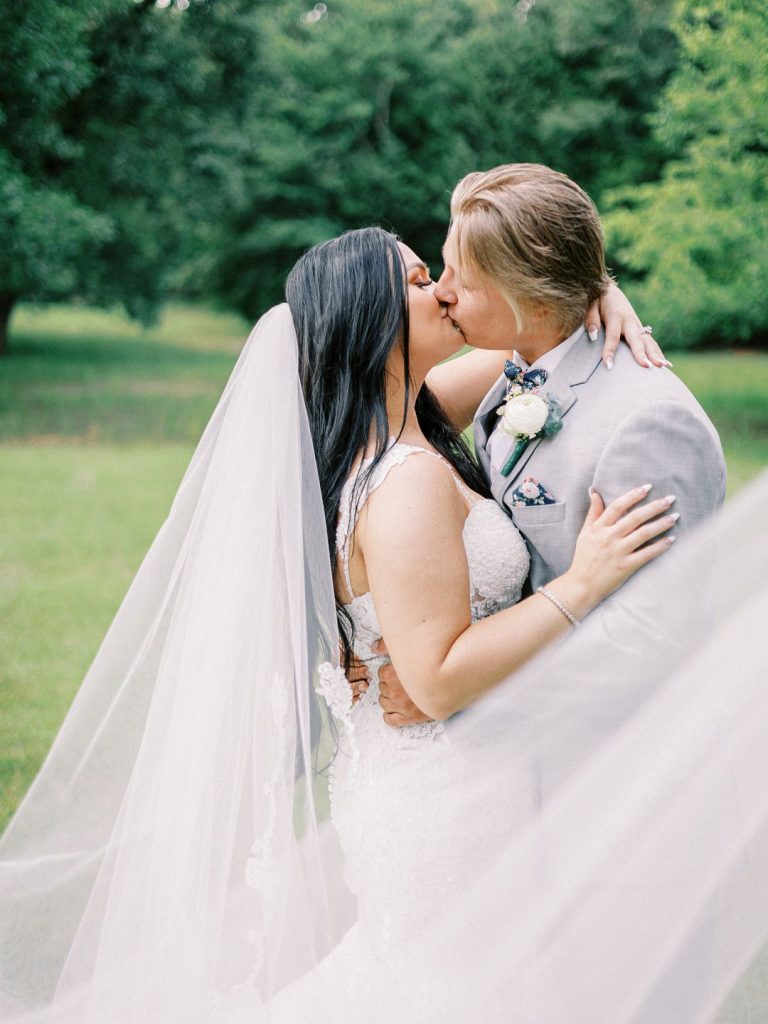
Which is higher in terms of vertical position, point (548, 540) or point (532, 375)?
point (532, 375)

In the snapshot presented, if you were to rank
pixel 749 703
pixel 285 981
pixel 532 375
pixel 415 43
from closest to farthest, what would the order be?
pixel 749 703 → pixel 285 981 → pixel 532 375 → pixel 415 43

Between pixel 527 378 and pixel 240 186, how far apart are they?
18.9 m

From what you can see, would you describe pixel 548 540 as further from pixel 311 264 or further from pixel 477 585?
pixel 311 264

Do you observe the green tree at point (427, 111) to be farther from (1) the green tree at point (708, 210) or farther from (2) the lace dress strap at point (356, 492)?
(2) the lace dress strap at point (356, 492)

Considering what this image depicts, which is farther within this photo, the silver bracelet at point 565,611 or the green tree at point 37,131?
the green tree at point 37,131

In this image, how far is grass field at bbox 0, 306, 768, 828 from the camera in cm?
623

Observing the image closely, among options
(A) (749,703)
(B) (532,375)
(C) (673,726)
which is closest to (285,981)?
(C) (673,726)

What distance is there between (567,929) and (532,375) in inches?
52.8

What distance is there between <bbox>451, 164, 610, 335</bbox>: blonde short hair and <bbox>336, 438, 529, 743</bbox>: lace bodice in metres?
0.48

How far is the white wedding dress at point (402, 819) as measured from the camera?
96.6 inches

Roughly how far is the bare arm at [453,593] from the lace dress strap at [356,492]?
0.10 metres

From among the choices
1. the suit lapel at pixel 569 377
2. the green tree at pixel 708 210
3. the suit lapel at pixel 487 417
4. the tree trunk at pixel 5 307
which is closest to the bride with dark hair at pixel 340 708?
the suit lapel at pixel 569 377

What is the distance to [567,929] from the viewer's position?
79.6 inches

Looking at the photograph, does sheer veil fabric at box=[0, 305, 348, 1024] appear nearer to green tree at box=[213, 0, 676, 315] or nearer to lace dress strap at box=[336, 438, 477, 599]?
lace dress strap at box=[336, 438, 477, 599]
